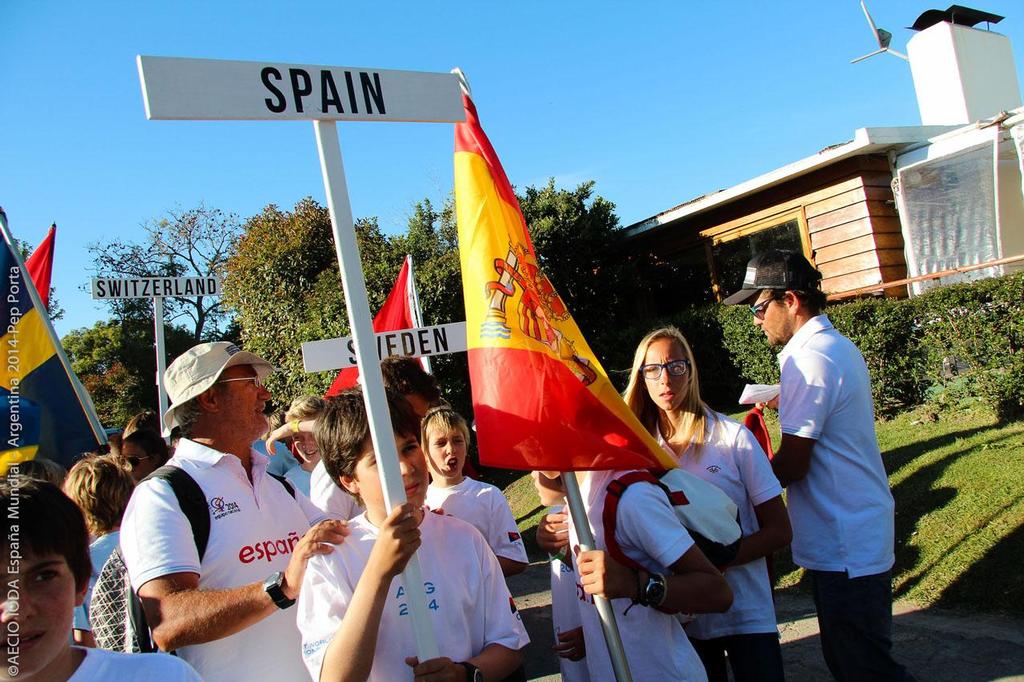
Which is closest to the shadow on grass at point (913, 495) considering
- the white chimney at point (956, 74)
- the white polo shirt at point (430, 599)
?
the white polo shirt at point (430, 599)

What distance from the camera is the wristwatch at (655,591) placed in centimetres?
215

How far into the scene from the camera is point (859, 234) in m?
10.8

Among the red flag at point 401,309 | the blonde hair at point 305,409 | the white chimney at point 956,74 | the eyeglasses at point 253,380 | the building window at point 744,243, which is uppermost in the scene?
the white chimney at point 956,74

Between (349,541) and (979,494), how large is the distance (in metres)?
5.34

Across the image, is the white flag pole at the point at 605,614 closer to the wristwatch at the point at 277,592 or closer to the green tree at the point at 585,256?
the wristwatch at the point at 277,592

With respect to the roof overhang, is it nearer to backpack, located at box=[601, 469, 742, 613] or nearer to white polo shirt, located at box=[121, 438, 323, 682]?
backpack, located at box=[601, 469, 742, 613]

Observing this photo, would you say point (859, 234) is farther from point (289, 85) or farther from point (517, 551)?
point (289, 85)

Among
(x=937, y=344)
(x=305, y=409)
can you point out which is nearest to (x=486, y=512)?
(x=305, y=409)

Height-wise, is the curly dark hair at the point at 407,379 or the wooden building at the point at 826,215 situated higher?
the wooden building at the point at 826,215

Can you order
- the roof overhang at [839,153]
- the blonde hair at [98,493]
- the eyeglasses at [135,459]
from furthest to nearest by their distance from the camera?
the roof overhang at [839,153]
the eyeglasses at [135,459]
the blonde hair at [98,493]

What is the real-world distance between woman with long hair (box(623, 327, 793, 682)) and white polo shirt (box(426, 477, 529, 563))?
33.5 inches

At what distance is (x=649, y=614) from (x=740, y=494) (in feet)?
2.88

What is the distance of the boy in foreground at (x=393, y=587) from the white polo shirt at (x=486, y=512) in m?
1.11

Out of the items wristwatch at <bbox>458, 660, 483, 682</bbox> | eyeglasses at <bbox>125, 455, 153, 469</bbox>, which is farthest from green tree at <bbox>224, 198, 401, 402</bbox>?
wristwatch at <bbox>458, 660, 483, 682</bbox>
